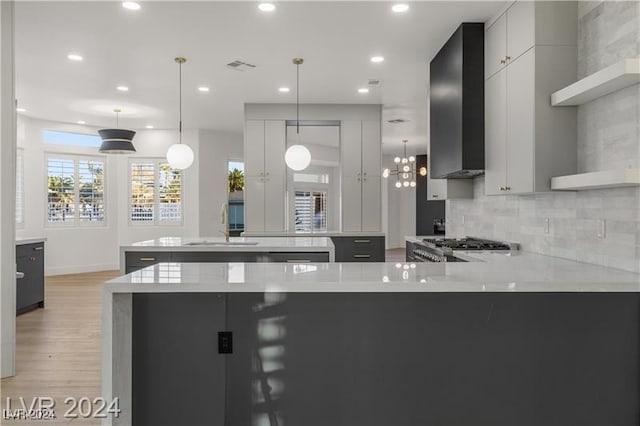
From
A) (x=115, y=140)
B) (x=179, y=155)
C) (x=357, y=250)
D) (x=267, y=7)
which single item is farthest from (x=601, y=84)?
(x=115, y=140)

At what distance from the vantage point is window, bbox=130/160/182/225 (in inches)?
356

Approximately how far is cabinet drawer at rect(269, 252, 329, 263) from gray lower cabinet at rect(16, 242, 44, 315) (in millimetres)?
3404

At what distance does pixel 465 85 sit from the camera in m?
3.80

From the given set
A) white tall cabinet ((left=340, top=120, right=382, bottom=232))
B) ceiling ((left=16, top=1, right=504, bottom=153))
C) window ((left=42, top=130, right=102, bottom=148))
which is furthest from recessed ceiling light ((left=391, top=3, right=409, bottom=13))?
window ((left=42, top=130, right=102, bottom=148))

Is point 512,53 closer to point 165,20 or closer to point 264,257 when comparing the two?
point 264,257

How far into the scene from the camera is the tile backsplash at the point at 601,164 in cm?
239

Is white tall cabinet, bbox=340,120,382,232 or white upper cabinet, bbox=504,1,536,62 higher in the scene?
white upper cabinet, bbox=504,1,536,62

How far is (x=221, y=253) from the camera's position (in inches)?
158

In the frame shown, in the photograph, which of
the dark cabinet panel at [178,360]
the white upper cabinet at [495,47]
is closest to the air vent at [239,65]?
the white upper cabinet at [495,47]

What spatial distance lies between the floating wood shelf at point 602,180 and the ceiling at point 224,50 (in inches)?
65.3

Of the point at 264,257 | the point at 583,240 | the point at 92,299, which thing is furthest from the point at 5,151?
the point at 583,240

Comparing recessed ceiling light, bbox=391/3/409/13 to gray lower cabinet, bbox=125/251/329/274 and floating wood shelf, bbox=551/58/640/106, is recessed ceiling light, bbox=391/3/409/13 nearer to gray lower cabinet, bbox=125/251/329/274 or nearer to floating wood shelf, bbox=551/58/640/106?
floating wood shelf, bbox=551/58/640/106

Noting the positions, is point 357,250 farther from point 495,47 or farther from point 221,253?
point 495,47

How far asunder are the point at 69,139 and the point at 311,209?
5582 millimetres
